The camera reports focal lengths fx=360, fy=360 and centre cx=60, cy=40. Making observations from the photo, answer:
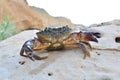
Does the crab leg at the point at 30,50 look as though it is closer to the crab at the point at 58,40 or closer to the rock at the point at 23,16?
the crab at the point at 58,40

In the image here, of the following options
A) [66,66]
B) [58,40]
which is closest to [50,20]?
[58,40]

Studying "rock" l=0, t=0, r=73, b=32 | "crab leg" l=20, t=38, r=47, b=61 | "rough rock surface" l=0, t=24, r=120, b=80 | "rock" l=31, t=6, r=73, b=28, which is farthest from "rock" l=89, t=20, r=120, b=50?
"rock" l=31, t=6, r=73, b=28

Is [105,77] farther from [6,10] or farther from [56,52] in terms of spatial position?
[6,10]

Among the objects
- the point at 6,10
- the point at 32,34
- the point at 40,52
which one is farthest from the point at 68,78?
the point at 6,10

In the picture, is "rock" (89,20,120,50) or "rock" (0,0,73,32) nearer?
"rock" (89,20,120,50)

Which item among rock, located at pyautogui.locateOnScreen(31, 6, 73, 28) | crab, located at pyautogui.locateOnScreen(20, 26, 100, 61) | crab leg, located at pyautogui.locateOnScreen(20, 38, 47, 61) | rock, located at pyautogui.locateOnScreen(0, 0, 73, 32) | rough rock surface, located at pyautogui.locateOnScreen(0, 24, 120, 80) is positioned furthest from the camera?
rock, located at pyautogui.locateOnScreen(31, 6, 73, 28)

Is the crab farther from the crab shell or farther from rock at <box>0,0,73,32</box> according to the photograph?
rock at <box>0,0,73,32</box>

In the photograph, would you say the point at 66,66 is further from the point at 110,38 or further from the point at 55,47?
the point at 110,38
